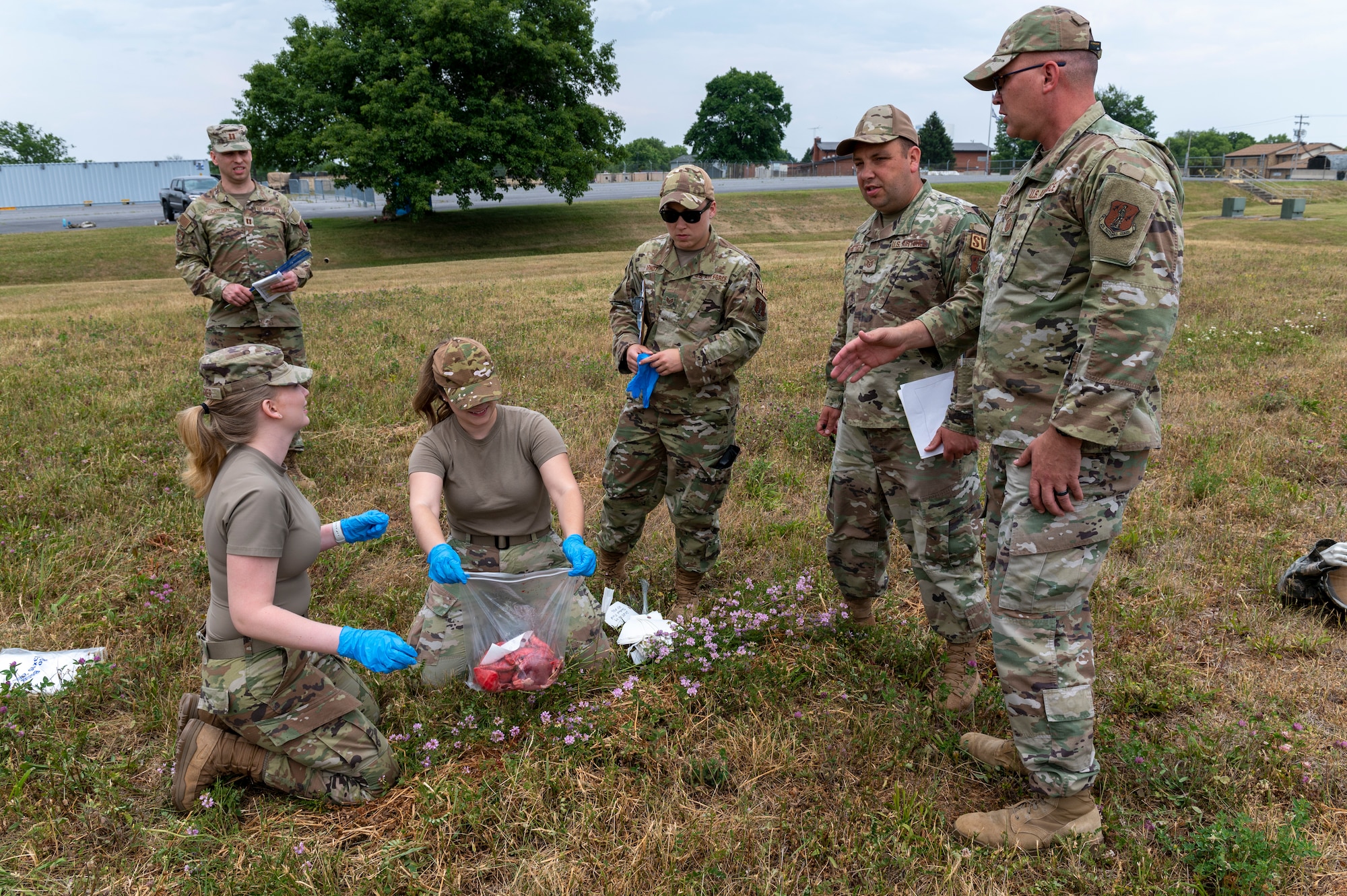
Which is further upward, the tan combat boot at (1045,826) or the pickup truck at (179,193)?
the pickup truck at (179,193)

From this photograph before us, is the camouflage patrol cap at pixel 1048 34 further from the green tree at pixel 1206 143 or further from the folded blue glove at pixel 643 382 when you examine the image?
the green tree at pixel 1206 143

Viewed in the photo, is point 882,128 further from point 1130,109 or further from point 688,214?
point 1130,109

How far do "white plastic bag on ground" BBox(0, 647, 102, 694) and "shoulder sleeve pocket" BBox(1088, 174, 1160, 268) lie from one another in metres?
4.09

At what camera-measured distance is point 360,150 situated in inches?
1096

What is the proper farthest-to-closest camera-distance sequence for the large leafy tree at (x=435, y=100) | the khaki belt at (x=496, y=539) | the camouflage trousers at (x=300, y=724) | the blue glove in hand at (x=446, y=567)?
the large leafy tree at (x=435, y=100) → the khaki belt at (x=496, y=539) → the blue glove in hand at (x=446, y=567) → the camouflage trousers at (x=300, y=724)

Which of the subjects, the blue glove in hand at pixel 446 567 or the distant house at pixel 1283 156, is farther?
the distant house at pixel 1283 156

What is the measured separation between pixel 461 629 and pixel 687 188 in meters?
2.21

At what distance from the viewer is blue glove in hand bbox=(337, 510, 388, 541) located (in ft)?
10.9

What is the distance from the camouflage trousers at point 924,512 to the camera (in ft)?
11.4

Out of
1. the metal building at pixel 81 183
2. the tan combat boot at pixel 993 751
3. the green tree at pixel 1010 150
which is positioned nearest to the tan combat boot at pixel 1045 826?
the tan combat boot at pixel 993 751

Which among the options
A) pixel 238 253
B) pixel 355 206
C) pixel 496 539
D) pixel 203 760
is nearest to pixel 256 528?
pixel 203 760

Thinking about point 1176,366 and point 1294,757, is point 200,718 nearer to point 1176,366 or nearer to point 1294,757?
point 1294,757

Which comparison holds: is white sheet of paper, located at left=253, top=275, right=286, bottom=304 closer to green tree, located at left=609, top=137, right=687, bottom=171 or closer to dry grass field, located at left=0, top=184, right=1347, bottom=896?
dry grass field, located at left=0, top=184, right=1347, bottom=896

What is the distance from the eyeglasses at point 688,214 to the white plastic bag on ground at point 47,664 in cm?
316
